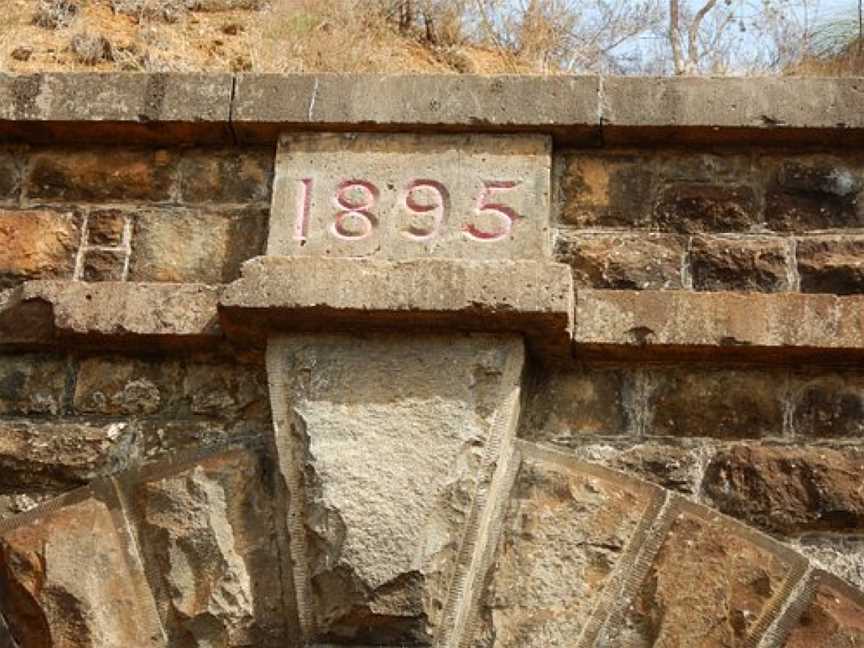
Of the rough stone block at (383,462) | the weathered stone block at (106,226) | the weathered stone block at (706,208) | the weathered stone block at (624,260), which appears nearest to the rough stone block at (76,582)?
the rough stone block at (383,462)

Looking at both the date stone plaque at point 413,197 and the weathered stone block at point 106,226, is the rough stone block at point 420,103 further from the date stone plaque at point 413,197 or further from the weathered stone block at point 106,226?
the weathered stone block at point 106,226

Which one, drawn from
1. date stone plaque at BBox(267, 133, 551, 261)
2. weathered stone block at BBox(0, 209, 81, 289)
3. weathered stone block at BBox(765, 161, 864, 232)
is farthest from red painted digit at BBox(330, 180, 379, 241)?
weathered stone block at BBox(765, 161, 864, 232)

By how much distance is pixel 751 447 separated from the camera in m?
3.51

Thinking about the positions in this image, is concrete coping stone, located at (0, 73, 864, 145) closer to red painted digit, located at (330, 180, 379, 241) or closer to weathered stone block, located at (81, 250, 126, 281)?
red painted digit, located at (330, 180, 379, 241)

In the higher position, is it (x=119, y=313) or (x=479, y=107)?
(x=479, y=107)

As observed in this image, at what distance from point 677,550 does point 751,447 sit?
31 centimetres

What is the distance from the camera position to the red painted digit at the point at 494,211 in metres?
3.66

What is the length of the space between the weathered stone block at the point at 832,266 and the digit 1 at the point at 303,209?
3.77 feet

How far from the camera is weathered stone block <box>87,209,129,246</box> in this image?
3881mm

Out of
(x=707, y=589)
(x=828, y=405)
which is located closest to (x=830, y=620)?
(x=707, y=589)

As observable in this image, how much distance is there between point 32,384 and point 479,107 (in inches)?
49.0

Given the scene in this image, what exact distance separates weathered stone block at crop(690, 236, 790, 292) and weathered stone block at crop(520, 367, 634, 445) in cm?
31

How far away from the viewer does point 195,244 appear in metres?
3.84

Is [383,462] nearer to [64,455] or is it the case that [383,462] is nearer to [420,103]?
[64,455]
